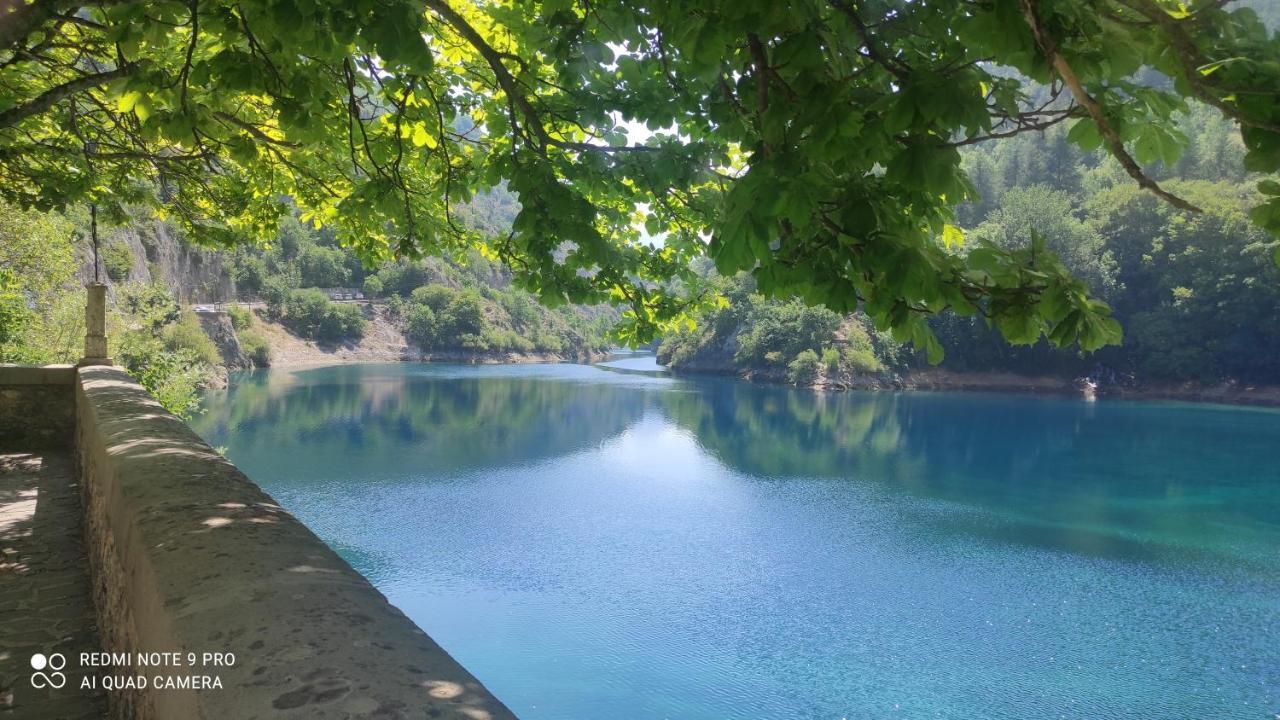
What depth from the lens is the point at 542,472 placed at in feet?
73.1

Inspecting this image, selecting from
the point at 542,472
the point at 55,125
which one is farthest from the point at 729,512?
the point at 55,125

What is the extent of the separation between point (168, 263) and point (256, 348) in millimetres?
9653

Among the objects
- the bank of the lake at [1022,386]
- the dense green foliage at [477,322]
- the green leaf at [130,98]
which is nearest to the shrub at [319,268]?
the dense green foliage at [477,322]

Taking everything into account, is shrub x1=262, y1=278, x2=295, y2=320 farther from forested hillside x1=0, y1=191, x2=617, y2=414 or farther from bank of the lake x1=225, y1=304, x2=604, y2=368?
bank of the lake x1=225, y1=304, x2=604, y2=368

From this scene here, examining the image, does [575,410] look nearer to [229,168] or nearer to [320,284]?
[229,168]

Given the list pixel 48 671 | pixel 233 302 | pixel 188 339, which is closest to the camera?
pixel 48 671

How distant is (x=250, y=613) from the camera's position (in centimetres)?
160

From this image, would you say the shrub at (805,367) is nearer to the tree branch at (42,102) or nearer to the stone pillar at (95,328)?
the stone pillar at (95,328)

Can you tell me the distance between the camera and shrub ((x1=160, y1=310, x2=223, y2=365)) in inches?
1344

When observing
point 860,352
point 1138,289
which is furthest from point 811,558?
point 1138,289

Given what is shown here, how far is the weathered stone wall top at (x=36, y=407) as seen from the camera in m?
6.61

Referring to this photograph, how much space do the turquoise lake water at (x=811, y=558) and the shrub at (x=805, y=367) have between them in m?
18.0

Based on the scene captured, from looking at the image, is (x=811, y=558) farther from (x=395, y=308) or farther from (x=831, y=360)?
(x=395, y=308)

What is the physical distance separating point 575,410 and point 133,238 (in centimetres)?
2652
